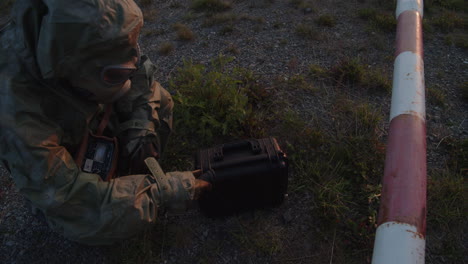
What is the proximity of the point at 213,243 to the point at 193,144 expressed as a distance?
1.00 m

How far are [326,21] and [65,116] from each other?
369 cm

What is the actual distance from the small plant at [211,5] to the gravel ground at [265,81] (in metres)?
0.14

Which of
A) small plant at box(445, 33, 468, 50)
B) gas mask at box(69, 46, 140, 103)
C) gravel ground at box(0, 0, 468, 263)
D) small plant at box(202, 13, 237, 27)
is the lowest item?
gravel ground at box(0, 0, 468, 263)

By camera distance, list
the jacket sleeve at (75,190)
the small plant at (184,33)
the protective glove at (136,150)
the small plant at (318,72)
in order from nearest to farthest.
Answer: the jacket sleeve at (75,190)
the protective glove at (136,150)
the small plant at (318,72)
the small plant at (184,33)

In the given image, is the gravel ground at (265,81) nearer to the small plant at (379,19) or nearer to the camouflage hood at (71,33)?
the small plant at (379,19)

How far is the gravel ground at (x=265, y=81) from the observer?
7.78 feet

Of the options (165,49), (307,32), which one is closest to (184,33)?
(165,49)

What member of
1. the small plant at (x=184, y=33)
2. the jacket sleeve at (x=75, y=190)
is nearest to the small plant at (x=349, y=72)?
the small plant at (x=184, y=33)

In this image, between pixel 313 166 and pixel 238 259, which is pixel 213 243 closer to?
pixel 238 259

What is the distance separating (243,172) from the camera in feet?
6.97

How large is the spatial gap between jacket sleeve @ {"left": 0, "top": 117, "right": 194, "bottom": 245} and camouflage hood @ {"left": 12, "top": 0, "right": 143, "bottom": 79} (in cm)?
36

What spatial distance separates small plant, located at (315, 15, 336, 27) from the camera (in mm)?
4441

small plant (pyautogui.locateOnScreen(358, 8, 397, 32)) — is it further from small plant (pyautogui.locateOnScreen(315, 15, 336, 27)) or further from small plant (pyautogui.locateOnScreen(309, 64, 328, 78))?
small plant (pyautogui.locateOnScreen(309, 64, 328, 78))

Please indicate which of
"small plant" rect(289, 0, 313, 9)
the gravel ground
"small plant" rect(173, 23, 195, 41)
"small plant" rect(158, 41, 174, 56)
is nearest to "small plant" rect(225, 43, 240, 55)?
the gravel ground
